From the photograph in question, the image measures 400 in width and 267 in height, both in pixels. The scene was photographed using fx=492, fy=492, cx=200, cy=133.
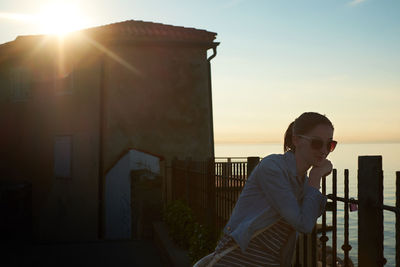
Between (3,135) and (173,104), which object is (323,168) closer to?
(173,104)

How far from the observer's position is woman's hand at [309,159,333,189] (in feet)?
8.70

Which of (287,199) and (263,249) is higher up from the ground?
(287,199)

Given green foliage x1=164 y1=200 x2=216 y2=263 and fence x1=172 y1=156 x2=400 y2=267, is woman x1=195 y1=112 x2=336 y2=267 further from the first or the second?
green foliage x1=164 y1=200 x2=216 y2=263

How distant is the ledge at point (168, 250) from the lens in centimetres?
774

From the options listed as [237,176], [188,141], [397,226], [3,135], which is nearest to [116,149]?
[188,141]

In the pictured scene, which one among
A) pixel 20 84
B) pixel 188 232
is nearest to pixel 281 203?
pixel 188 232

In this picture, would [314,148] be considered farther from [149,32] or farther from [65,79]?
[65,79]

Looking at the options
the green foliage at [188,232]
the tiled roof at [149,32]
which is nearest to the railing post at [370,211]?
the green foliage at [188,232]

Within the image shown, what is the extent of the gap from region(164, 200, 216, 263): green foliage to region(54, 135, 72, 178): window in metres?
8.53

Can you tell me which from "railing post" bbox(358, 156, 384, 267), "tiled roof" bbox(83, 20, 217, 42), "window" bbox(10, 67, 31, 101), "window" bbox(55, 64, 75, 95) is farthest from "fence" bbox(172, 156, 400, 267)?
"window" bbox(10, 67, 31, 101)

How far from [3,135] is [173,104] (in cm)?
833

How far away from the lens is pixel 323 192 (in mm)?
3668

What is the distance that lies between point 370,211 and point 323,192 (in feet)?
1.68

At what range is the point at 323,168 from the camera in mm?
2670
